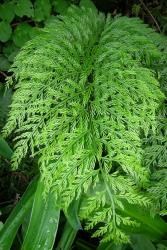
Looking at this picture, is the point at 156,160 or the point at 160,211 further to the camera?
the point at 156,160

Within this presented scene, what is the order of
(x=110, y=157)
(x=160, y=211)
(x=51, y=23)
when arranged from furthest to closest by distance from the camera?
1. (x=51, y=23)
2. (x=160, y=211)
3. (x=110, y=157)

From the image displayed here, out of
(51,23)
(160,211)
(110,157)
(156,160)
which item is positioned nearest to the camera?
(110,157)

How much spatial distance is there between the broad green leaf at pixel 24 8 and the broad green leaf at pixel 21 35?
57 millimetres

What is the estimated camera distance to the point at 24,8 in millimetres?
1340

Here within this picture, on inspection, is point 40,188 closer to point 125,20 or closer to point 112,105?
point 112,105

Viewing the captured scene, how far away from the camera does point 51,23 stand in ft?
3.37

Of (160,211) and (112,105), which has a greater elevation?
(112,105)

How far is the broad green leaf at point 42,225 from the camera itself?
89 cm

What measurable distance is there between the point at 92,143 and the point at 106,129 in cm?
4

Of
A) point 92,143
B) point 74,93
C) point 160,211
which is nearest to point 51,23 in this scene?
point 74,93

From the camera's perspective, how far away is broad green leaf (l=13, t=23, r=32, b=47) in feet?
4.46

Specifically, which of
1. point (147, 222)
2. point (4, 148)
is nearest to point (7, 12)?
point (4, 148)

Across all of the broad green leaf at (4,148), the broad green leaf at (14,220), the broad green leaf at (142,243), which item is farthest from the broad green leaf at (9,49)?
the broad green leaf at (142,243)

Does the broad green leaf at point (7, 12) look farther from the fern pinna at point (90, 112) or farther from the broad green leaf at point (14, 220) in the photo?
the broad green leaf at point (14, 220)
